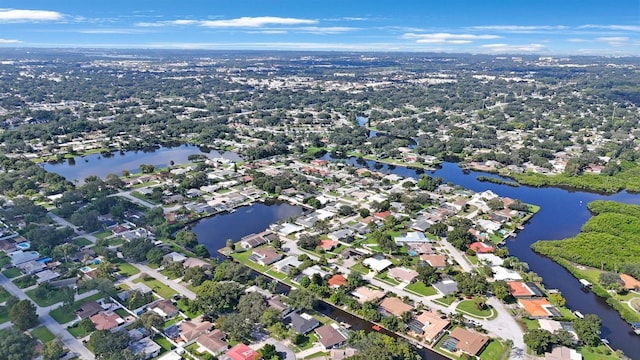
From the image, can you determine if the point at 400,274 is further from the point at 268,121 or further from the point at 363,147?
the point at 268,121

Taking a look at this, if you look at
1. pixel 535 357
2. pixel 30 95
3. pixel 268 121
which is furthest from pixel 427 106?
pixel 30 95

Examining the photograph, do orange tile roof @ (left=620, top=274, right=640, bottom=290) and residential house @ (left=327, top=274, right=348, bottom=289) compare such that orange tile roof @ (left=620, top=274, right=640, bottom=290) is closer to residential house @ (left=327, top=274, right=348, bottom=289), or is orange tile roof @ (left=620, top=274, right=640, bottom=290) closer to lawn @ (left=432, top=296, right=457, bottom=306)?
lawn @ (left=432, top=296, right=457, bottom=306)

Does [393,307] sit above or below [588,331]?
below

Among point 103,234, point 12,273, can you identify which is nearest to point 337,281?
point 103,234

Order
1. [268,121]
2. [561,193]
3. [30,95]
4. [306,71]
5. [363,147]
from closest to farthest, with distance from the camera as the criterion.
A: [561,193]
[363,147]
[268,121]
[30,95]
[306,71]

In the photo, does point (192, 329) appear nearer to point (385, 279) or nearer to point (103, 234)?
point (385, 279)

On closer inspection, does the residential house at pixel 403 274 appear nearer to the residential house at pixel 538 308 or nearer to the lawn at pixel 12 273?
the residential house at pixel 538 308

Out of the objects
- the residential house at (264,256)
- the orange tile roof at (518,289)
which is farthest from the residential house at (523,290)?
the residential house at (264,256)
